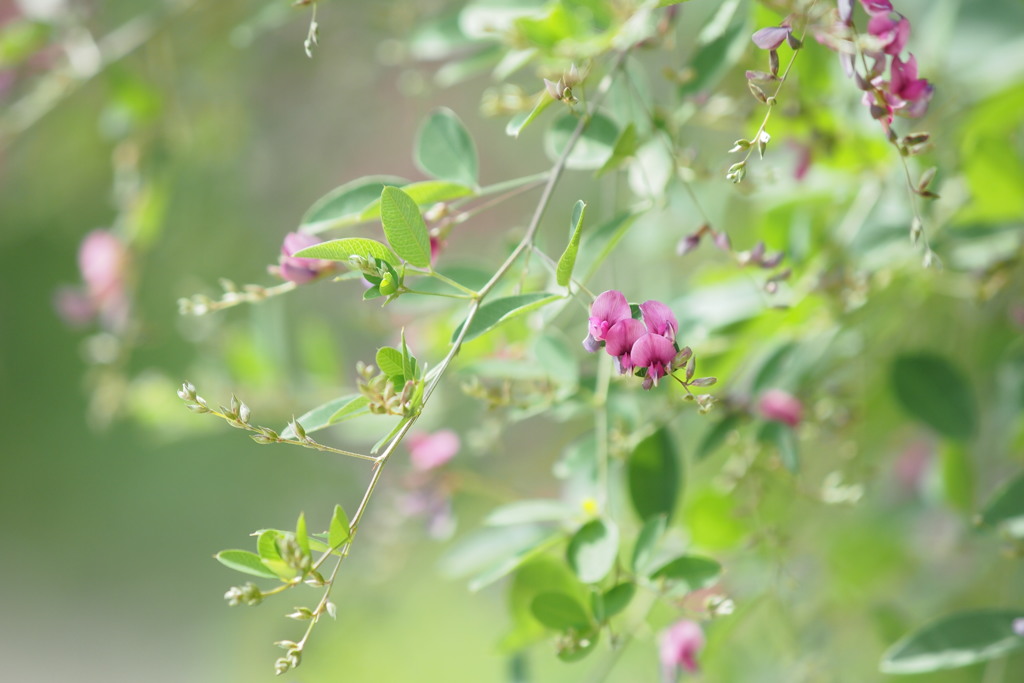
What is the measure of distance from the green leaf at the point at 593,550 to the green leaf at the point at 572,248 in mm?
155

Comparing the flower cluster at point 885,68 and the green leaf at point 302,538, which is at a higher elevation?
the flower cluster at point 885,68

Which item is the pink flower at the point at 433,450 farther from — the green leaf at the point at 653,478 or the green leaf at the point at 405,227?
the green leaf at the point at 405,227

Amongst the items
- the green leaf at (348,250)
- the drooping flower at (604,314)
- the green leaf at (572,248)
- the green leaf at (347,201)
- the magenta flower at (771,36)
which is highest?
the magenta flower at (771,36)

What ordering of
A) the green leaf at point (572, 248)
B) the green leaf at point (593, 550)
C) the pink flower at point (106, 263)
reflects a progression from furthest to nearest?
the pink flower at point (106, 263)
the green leaf at point (593, 550)
the green leaf at point (572, 248)

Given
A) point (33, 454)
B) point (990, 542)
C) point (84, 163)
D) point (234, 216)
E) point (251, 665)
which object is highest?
point (84, 163)

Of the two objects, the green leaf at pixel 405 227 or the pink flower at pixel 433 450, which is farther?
the pink flower at pixel 433 450

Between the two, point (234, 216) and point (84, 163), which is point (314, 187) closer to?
point (234, 216)

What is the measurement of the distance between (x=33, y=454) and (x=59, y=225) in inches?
23.9

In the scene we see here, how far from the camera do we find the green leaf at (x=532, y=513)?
19.6 inches

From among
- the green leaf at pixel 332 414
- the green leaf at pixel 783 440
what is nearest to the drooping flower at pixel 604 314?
the green leaf at pixel 332 414

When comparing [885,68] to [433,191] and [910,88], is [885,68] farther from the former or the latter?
[433,191]

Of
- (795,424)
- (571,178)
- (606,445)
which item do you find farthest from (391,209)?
(571,178)

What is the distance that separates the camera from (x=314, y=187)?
4.56 ft

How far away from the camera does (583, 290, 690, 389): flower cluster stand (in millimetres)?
378
